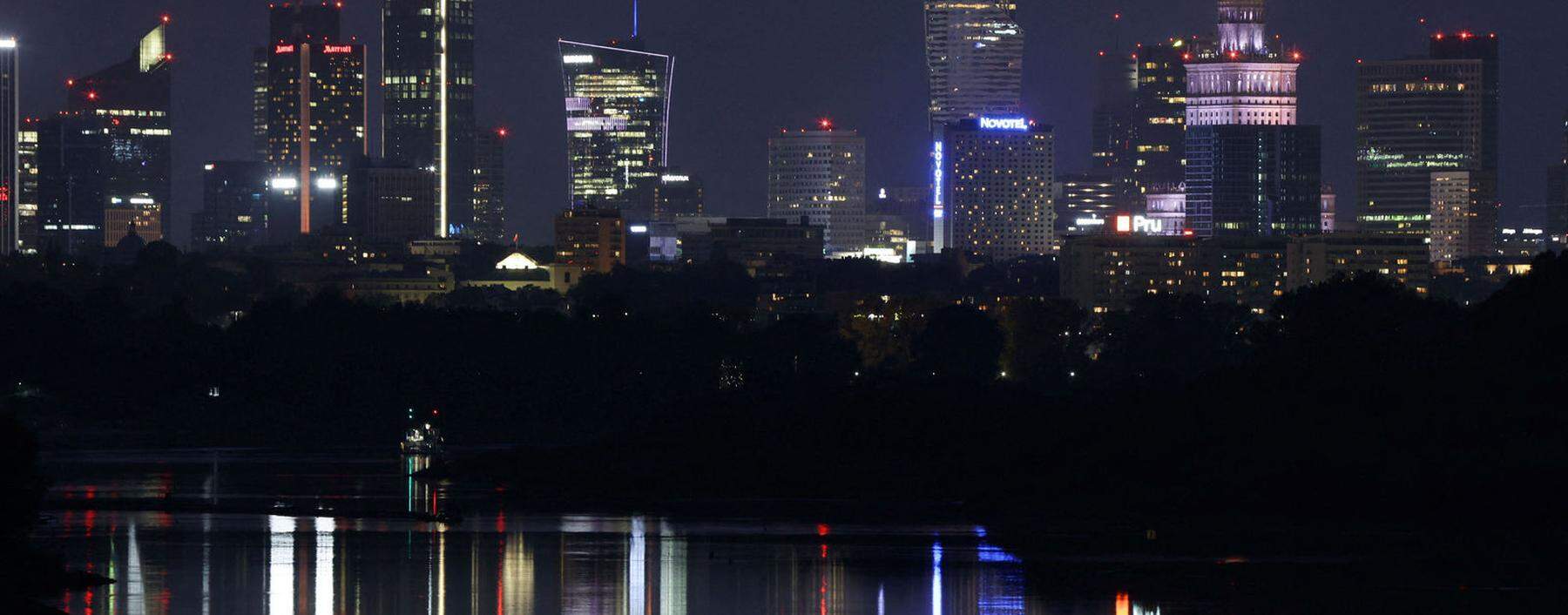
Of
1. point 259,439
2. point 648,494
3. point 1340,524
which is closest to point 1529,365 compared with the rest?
point 1340,524

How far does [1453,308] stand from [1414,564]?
71023 mm

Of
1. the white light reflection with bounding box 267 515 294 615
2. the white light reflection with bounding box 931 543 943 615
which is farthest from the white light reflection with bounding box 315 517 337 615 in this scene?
the white light reflection with bounding box 931 543 943 615

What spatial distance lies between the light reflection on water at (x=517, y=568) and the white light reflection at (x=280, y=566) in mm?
76

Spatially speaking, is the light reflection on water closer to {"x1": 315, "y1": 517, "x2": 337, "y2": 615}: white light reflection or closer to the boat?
{"x1": 315, "y1": 517, "x2": 337, "y2": 615}: white light reflection

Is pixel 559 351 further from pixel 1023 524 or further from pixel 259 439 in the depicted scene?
pixel 1023 524

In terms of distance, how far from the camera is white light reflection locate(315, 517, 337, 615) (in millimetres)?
69375

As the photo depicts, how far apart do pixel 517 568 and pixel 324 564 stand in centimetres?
508

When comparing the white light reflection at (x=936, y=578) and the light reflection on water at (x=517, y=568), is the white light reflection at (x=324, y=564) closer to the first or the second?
the light reflection on water at (x=517, y=568)

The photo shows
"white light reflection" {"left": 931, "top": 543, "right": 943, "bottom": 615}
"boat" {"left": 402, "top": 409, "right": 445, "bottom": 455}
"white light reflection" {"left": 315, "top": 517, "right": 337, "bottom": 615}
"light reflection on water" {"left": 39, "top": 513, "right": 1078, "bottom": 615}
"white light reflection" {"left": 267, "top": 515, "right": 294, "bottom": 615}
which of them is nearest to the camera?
"white light reflection" {"left": 267, "top": 515, "right": 294, "bottom": 615}

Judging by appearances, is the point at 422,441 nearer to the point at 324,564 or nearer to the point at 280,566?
the point at 324,564

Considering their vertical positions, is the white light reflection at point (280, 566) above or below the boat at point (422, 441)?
below

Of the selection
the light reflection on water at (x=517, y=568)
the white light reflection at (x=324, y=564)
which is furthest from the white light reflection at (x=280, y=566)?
the white light reflection at (x=324, y=564)

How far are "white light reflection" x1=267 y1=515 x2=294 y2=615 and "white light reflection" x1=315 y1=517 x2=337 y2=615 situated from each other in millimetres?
657

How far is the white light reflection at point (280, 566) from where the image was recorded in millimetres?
69125
